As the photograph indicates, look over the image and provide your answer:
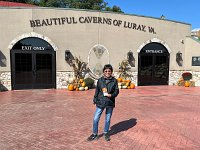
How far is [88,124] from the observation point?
268 inches

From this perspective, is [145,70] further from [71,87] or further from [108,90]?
[108,90]

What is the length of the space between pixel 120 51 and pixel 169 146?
1046cm

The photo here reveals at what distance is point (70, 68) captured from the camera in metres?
14.2

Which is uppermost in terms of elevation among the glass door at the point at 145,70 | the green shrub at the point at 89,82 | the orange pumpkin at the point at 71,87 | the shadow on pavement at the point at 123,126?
the glass door at the point at 145,70

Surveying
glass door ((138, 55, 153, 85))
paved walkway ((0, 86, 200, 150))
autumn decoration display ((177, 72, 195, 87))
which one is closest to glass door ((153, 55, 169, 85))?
glass door ((138, 55, 153, 85))

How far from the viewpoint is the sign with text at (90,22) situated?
13.4m

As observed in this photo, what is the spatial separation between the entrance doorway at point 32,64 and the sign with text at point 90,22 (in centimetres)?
109

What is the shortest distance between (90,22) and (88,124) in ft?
29.9

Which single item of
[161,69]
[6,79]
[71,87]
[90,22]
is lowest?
[71,87]

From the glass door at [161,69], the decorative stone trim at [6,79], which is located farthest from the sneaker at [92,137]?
the glass door at [161,69]

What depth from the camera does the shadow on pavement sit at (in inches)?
247

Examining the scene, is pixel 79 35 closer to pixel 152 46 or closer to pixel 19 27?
pixel 19 27

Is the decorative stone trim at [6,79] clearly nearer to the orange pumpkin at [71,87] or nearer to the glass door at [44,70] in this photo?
the glass door at [44,70]

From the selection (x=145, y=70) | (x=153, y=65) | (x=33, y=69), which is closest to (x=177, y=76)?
(x=153, y=65)
